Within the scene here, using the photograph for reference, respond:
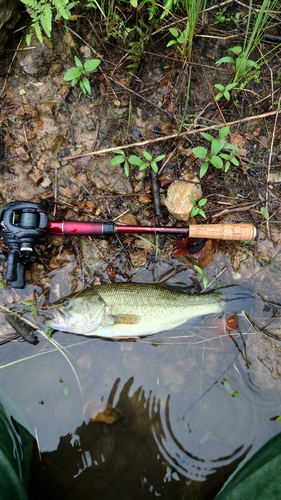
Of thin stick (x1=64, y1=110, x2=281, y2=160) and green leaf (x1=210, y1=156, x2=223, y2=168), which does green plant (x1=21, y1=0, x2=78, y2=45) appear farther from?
green leaf (x1=210, y1=156, x2=223, y2=168)

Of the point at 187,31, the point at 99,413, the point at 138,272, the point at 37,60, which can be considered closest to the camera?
the point at 187,31

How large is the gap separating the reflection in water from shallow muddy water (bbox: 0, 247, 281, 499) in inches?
0.4

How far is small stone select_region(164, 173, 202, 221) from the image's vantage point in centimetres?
403

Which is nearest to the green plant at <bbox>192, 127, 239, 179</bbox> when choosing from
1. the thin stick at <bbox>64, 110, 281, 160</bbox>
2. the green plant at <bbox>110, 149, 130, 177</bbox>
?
the thin stick at <bbox>64, 110, 281, 160</bbox>

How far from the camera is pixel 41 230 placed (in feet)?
11.2

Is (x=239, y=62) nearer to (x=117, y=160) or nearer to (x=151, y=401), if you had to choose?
(x=117, y=160)

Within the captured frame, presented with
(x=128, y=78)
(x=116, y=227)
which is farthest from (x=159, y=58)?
(x=116, y=227)

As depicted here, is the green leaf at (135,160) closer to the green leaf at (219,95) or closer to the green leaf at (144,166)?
the green leaf at (144,166)

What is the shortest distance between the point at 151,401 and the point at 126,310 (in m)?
1.15

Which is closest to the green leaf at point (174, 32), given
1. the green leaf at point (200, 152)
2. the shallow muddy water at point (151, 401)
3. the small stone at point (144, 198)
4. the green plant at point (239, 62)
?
the green plant at point (239, 62)

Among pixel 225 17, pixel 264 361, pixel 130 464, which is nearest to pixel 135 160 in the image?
pixel 225 17

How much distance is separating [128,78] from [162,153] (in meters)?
0.90

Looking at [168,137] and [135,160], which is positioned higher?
[168,137]

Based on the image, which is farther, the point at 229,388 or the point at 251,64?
the point at 229,388
